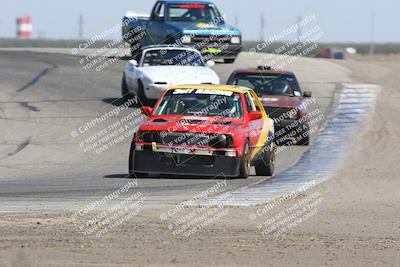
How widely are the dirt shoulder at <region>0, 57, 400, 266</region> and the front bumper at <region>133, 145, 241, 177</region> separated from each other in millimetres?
1999

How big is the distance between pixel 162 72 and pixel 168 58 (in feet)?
3.68

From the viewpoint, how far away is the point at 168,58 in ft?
82.6

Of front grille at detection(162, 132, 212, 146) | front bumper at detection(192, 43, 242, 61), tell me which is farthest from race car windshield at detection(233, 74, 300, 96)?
front bumper at detection(192, 43, 242, 61)

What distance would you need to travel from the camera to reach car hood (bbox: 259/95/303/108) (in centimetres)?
2128

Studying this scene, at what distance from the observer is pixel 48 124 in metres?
22.3

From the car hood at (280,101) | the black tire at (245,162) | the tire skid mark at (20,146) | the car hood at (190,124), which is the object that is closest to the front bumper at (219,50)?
the car hood at (280,101)

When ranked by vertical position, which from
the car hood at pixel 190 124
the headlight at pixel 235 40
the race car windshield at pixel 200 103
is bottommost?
the headlight at pixel 235 40

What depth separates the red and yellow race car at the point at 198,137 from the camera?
14422 mm

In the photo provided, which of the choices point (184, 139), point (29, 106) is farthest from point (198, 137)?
point (29, 106)

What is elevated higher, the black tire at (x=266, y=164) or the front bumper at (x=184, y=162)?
the front bumper at (x=184, y=162)

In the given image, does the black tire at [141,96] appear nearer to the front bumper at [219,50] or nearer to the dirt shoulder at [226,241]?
the front bumper at [219,50]

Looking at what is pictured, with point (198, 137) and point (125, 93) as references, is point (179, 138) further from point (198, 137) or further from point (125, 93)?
point (125, 93)

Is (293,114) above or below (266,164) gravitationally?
below

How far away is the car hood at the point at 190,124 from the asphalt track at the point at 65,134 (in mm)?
706
